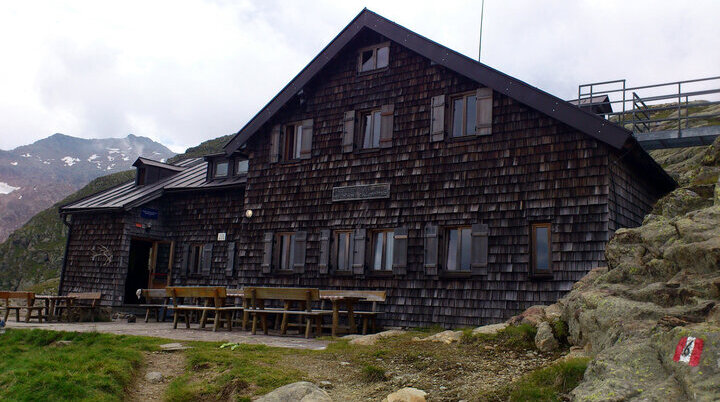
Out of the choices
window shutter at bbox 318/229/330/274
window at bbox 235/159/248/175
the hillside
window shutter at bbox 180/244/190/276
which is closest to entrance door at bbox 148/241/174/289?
window shutter at bbox 180/244/190/276

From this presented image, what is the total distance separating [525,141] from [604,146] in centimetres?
173

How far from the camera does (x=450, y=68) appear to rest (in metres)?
15.5

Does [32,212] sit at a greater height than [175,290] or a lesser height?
greater

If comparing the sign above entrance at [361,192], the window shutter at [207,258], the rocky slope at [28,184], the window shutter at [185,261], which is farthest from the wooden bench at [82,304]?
the rocky slope at [28,184]

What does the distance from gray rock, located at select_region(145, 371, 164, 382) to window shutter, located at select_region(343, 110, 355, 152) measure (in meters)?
9.07

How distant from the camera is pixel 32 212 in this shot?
466 ft

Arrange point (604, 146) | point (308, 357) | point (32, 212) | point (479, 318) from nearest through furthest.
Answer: point (308, 357) < point (604, 146) < point (479, 318) < point (32, 212)

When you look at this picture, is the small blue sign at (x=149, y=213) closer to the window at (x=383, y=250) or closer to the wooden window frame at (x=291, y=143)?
the wooden window frame at (x=291, y=143)

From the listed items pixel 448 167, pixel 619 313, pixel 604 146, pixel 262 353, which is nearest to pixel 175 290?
pixel 262 353

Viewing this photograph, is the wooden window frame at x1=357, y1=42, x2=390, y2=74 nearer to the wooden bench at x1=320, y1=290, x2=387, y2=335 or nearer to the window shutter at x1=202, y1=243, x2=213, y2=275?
the wooden bench at x1=320, y1=290, x2=387, y2=335

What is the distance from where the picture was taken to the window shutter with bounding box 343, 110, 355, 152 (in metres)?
17.1

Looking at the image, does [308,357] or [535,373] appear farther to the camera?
[308,357]

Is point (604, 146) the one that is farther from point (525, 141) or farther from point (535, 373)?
point (535, 373)

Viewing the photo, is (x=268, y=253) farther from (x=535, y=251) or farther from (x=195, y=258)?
(x=535, y=251)
